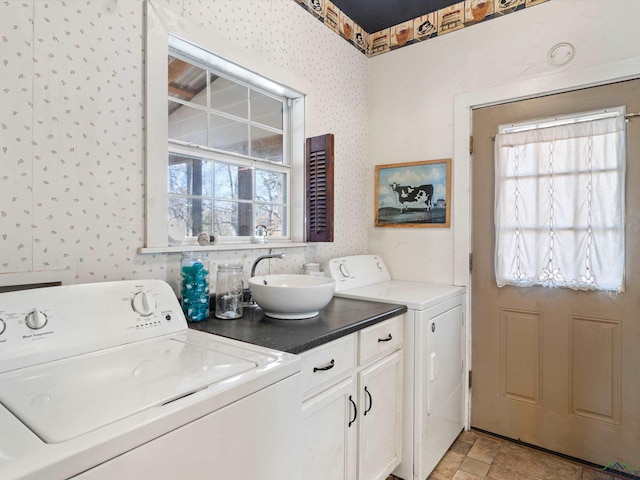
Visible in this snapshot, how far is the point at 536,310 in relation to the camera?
222cm

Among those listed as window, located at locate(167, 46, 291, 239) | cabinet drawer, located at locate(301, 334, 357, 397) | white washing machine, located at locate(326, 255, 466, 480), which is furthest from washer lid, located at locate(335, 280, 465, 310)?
window, located at locate(167, 46, 291, 239)

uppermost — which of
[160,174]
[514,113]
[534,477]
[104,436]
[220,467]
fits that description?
[514,113]

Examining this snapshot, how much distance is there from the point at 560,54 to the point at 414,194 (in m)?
1.15

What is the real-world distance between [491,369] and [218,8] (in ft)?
8.41

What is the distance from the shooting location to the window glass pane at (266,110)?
2.12m

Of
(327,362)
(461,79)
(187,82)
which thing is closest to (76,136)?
(187,82)

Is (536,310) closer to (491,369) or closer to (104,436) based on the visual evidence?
(491,369)

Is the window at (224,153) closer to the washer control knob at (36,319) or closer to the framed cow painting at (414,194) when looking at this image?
the washer control knob at (36,319)

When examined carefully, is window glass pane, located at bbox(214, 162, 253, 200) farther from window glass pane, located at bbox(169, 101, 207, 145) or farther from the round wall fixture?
the round wall fixture

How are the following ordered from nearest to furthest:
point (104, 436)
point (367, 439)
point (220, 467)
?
point (104, 436), point (220, 467), point (367, 439)

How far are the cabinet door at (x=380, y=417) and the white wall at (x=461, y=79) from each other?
0.94 metres

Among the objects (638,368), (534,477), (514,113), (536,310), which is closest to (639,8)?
(514,113)

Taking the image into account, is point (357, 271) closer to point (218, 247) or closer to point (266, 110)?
point (218, 247)

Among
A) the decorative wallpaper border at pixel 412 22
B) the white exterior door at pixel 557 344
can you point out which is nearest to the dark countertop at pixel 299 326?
the white exterior door at pixel 557 344
